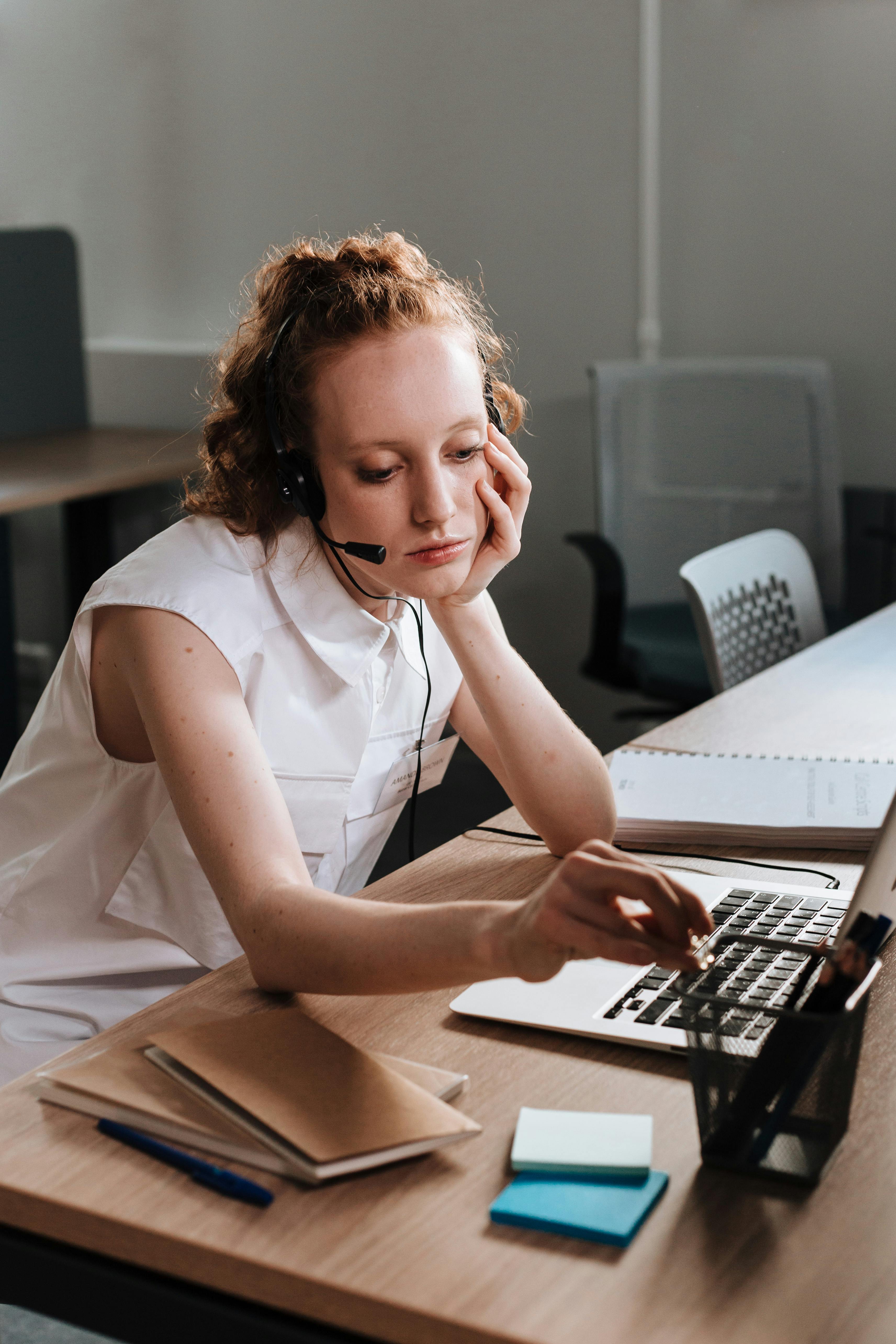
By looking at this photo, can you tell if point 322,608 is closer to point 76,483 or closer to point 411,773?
point 411,773

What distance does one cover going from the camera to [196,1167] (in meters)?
0.69

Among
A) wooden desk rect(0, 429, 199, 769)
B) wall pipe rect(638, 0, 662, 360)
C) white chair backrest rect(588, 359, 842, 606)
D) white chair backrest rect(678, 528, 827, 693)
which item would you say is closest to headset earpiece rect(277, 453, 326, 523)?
white chair backrest rect(678, 528, 827, 693)

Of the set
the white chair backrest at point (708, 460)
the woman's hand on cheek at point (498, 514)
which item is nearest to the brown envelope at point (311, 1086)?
the woman's hand on cheek at point (498, 514)

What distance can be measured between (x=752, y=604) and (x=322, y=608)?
3.64 feet

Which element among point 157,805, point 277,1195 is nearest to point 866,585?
point 157,805

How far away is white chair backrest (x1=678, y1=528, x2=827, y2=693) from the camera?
6.46ft

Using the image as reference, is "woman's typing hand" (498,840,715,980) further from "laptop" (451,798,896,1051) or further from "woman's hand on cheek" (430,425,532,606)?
"woman's hand on cheek" (430,425,532,606)

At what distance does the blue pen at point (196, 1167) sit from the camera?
663 mm

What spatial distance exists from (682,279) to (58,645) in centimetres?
213

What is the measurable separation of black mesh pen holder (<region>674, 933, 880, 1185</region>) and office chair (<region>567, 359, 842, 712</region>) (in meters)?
2.16

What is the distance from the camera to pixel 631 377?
310cm

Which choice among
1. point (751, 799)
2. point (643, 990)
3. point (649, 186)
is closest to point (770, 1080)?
point (643, 990)

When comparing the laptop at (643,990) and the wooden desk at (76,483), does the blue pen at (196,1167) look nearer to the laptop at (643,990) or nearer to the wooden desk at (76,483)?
the laptop at (643,990)

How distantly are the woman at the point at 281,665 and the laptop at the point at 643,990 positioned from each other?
17 centimetres
